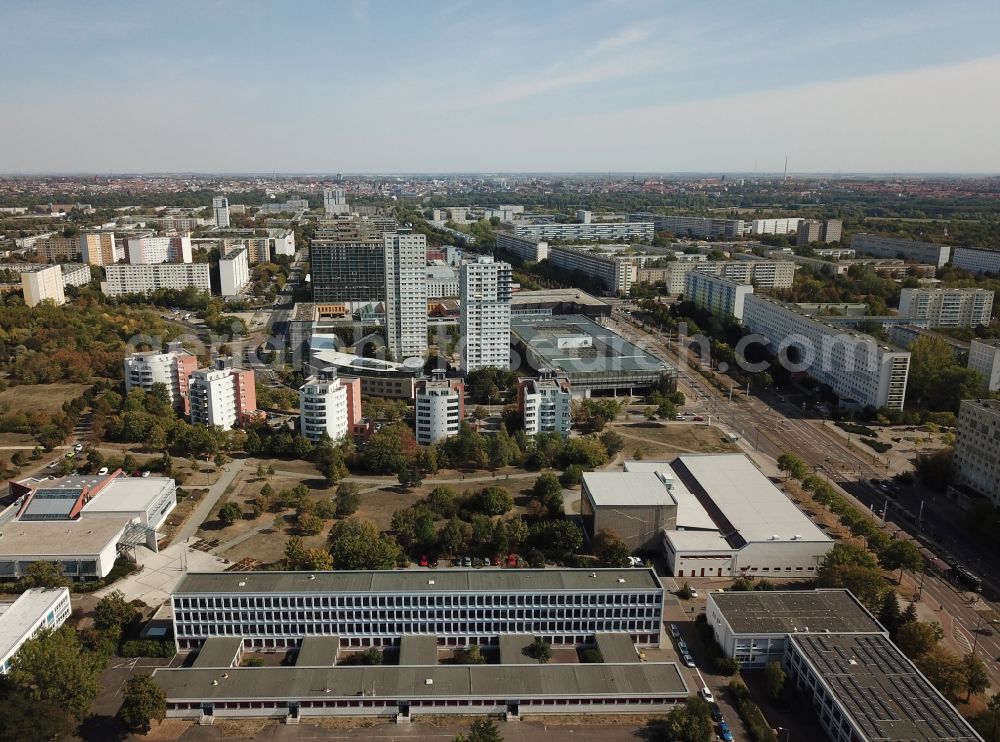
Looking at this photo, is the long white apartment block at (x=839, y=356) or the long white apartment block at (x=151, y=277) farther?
the long white apartment block at (x=151, y=277)

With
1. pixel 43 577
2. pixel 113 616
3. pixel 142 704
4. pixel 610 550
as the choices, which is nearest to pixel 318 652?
pixel 142 704

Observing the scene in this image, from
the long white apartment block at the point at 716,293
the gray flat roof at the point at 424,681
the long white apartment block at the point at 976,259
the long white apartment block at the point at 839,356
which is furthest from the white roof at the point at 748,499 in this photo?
the long white apartment block at the point at 976,259

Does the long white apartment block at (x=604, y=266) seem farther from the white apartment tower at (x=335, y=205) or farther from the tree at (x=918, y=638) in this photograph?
the tree at (x=918, y=638)

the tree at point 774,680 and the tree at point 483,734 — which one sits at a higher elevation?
the tree at point 483,734

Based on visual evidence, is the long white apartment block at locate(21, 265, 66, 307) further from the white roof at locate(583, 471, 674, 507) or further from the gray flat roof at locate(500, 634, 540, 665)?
the gray flat roof at locate(500, 634, 540, 665)

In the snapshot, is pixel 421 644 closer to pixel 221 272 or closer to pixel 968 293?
pixel 968 293

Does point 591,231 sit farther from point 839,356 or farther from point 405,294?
point 839,356
